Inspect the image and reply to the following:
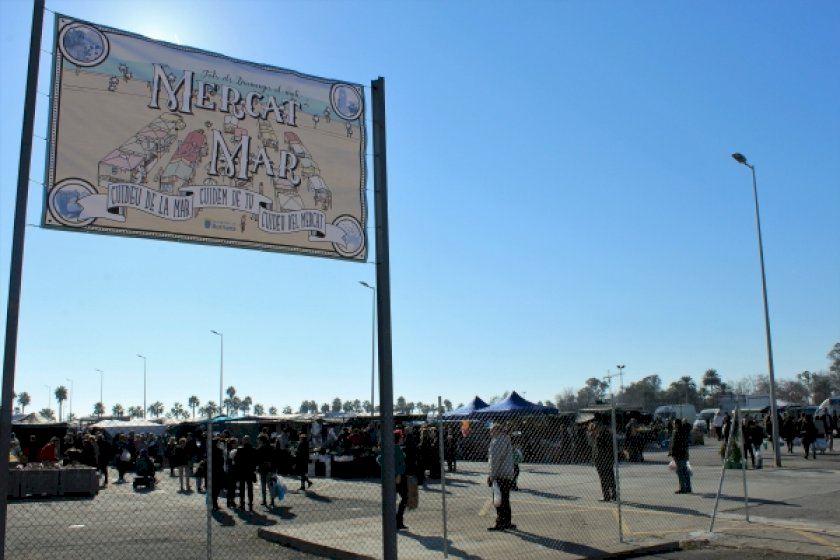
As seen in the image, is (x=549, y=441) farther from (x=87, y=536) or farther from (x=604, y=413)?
(x=87, y=536)

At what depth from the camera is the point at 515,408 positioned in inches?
1155

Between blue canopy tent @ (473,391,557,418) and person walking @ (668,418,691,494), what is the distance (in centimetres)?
1103

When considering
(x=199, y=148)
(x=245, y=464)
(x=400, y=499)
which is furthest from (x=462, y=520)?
(x=199, y=148)

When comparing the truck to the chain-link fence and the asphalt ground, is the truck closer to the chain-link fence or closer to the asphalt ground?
the chain-link fence

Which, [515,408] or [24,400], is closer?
[515,408]

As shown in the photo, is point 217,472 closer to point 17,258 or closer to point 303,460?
point 303,460

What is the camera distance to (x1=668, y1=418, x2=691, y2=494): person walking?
16344 mm

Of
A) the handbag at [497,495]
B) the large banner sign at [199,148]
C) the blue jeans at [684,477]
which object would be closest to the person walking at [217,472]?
the handbag at [497,495]

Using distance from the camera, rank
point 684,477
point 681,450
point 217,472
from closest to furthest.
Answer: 1. point 681,450
2. point 684,477
3. point 217,472

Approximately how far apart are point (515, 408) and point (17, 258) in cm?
2452

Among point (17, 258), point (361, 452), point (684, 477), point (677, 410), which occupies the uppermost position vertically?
point (17, 258)

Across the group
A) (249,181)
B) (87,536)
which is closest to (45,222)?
(249,181)

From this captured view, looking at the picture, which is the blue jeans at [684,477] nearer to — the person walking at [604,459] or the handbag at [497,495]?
the person walking at [604,459]

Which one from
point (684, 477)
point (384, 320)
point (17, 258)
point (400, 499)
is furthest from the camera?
point (684, 477)
